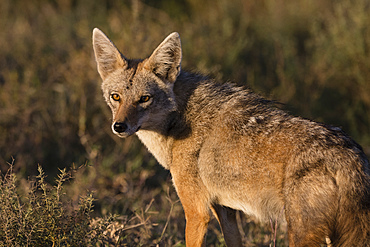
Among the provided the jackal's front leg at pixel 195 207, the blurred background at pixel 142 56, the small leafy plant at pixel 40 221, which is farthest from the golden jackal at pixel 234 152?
the blurred background at pixel 142 56

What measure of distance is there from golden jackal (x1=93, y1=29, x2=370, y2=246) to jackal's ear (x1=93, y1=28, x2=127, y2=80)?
11 millimetres

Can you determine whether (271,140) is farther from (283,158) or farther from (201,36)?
(201,36)

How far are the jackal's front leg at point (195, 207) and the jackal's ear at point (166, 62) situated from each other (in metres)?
1.11

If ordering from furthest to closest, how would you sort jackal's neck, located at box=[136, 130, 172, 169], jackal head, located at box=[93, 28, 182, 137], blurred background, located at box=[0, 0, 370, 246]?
1. blurred background, located at box=[0, 0, 370, 246]
2. jackal's neck, located at box=[136, 130, 172, 169]
3. jackal head, located at box=[93, 28, 182, 137]

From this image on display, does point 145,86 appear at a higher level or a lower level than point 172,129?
higher

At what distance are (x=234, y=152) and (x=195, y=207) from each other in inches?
25.7

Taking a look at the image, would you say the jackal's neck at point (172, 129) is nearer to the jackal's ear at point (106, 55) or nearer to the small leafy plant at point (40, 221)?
the jackal's ear at point (106, 55)

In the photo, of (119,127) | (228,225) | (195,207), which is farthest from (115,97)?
(228,225)

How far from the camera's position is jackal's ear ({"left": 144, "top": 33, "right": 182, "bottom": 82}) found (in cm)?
474

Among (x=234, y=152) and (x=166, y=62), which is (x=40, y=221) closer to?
(x=234, y=152)

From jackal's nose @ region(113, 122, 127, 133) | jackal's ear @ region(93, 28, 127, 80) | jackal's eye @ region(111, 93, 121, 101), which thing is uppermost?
jackal's ear @ region(93, 28, 127, 80)

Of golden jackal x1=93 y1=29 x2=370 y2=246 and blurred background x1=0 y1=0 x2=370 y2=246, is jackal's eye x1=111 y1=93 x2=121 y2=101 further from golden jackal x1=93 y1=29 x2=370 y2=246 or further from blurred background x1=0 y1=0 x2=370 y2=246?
blurred background x1=0 y1=0 x2=370 y2=246

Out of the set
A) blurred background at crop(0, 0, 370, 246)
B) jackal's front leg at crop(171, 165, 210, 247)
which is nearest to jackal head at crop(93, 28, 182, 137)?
jackal's front leg at crop(171, 165, 210, 247)

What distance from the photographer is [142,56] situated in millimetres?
8203
